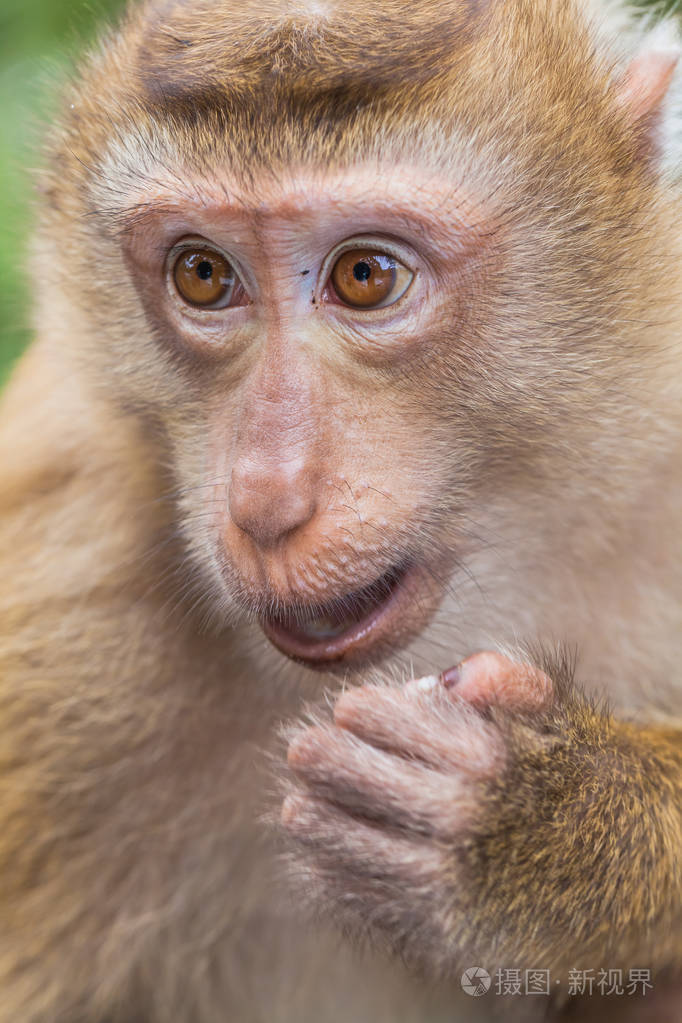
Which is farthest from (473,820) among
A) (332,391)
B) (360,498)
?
(332,391)

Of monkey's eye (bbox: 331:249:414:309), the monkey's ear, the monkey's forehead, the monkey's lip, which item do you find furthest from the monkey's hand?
the monkey's ear

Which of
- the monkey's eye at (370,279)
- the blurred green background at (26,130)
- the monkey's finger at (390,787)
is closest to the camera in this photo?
the monkey's finger at (390,787)

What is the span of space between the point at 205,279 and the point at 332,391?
0.43 m

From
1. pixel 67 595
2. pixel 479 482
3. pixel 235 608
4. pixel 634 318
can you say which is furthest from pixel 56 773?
pixel 634 318

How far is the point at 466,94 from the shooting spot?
2.29 meters

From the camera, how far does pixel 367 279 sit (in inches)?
91.3

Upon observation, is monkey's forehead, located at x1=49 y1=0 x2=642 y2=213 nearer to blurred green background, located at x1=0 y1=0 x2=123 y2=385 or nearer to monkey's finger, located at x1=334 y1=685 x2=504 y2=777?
blurred green background, located at x1=0 y1=0 x2=123 y2=385

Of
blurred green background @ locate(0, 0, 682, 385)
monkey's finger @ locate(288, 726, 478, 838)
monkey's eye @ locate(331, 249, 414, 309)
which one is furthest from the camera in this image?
blurred green background @ locate(0, 0, 682, 385)

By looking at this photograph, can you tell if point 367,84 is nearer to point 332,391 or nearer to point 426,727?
point 332,391

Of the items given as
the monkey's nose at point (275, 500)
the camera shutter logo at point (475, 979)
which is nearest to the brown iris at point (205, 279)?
the monkey's nose at point (275, 500)

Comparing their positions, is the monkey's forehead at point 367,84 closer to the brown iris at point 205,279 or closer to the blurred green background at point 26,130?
the brown iris at point 205,279

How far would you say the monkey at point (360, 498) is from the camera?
7.06 ft

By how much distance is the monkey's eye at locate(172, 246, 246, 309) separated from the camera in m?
2.46

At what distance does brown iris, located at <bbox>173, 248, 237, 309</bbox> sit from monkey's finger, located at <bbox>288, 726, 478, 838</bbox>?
2.97 feet
